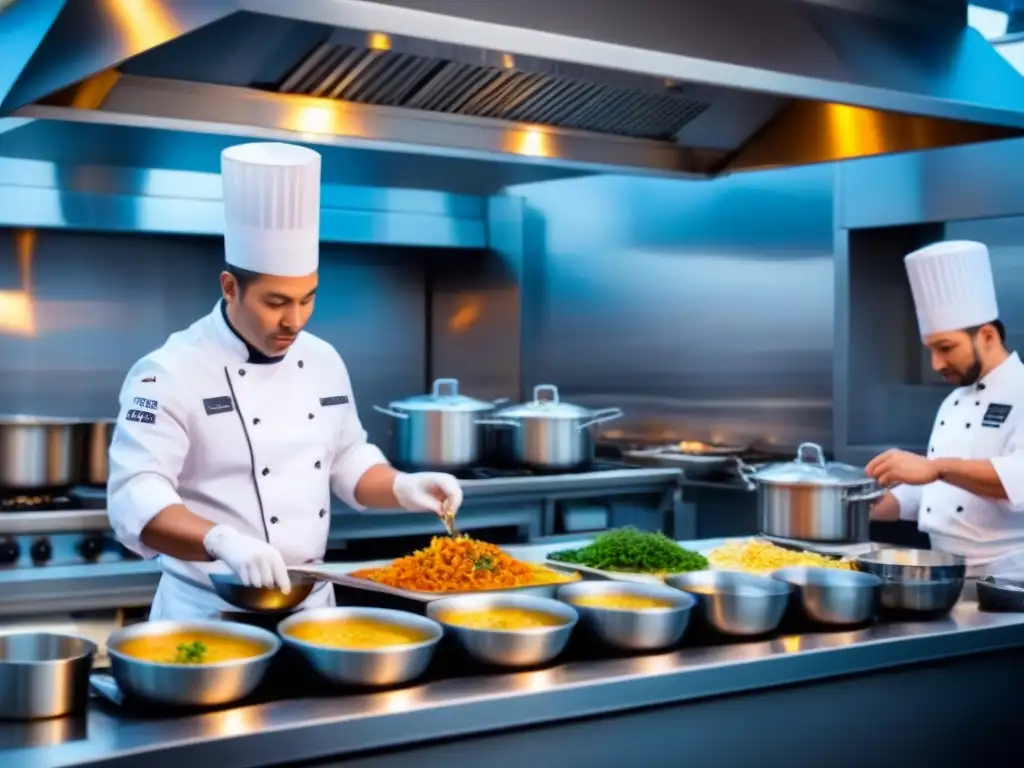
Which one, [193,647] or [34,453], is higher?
[34,453]

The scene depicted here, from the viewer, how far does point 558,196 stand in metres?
6.25

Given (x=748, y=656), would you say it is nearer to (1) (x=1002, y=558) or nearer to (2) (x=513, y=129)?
(1) (x=1002, y=558)

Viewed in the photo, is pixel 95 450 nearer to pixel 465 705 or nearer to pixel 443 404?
pixel 443 404

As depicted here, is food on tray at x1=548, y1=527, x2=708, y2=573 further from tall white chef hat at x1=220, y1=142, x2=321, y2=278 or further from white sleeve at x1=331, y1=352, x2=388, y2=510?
tall white chef hat at x1=220, y1=142, x2=321, y2=278

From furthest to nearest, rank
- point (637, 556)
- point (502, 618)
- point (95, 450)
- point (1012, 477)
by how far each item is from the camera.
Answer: point (95, 450)
point (1012, 477)
point (637, 556)
point (502, 618)

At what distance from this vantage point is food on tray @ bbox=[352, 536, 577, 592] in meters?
A: 2.70

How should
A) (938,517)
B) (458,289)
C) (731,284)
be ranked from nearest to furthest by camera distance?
(938,517), (731,284), (458,289)

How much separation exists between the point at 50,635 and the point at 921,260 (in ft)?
9.63

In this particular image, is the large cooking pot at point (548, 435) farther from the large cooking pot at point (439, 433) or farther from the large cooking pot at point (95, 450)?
the large cooking pot at point (95, 450)

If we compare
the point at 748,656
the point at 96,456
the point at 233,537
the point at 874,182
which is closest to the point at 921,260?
the point at 874,182

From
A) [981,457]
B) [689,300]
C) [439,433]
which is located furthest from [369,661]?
[689,300]

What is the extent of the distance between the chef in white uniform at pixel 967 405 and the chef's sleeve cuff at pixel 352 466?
163 centimetres

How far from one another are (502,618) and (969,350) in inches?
84.1

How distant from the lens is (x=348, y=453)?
337 centimetres
